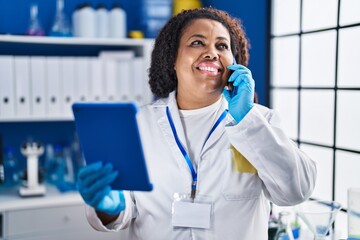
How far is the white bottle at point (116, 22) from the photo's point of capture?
2.75m

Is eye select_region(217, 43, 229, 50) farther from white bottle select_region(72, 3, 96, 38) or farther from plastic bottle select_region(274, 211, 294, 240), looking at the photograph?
white bottle select_region(72, 3, 96, 38)

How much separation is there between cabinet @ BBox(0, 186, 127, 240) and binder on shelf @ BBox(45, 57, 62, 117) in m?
0.51

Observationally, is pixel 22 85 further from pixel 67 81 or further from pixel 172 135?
pixel 172 135

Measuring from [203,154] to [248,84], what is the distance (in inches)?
10.6

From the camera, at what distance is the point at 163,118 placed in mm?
1507

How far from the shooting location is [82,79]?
2623 millimetres

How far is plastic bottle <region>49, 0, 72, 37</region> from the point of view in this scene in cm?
267

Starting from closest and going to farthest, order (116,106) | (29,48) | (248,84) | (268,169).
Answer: (116,106) < (268,169) < (248,84) < (29,48)

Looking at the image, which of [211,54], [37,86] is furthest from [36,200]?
[211,54]

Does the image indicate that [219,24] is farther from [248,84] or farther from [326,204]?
[326,204]

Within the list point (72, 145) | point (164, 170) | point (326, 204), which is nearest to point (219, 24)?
point (164, 170)

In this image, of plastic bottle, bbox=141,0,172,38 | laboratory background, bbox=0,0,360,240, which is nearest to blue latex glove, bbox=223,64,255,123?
laboratory background, bbox=0,0,360,240

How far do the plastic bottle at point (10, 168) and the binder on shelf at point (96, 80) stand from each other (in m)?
0.58

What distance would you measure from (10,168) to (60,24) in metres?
0.93
